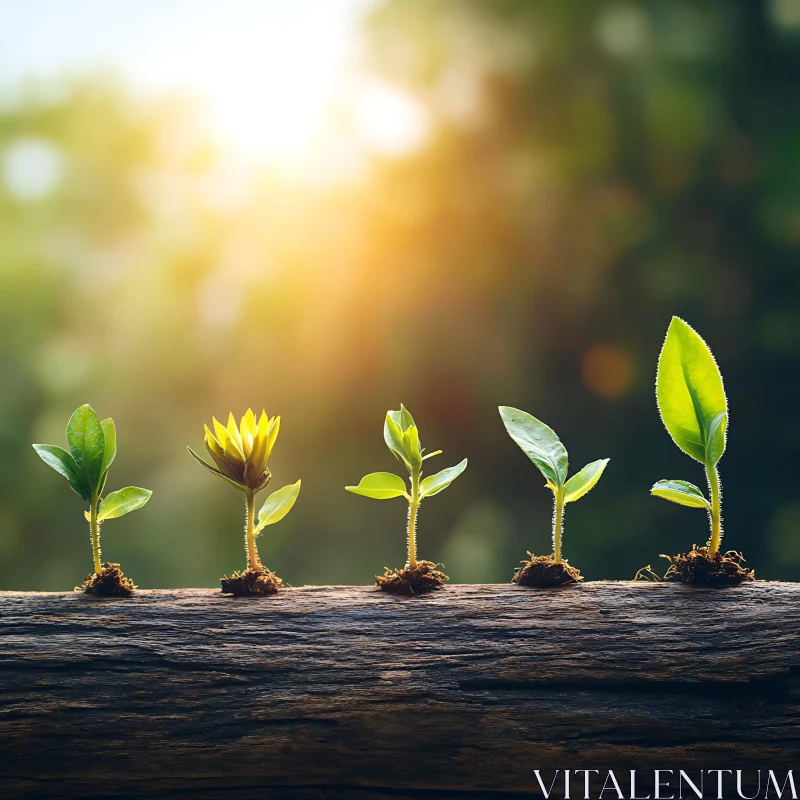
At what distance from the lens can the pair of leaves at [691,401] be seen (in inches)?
27.0

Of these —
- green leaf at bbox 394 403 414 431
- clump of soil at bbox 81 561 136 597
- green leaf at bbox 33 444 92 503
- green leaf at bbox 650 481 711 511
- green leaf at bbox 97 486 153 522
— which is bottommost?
clump of soil at bbox 81 561 136 597

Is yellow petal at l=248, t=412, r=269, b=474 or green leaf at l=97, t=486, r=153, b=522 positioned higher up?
yellow petal at l=248, t=412, r=269, b=474

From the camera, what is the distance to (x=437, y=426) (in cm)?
199

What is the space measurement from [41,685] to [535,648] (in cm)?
44

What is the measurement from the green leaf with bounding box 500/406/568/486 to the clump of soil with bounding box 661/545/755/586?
132mm

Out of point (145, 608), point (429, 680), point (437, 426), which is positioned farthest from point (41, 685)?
point (437, 426)

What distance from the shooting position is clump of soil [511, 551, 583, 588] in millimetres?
698

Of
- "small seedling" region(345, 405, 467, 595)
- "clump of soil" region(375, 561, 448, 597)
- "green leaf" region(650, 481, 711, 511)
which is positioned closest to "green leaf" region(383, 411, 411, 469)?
"small seedling" region(345, 405, 467, 595)

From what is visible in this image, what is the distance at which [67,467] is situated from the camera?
721 millimetres

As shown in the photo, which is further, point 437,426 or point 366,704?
point 437,426

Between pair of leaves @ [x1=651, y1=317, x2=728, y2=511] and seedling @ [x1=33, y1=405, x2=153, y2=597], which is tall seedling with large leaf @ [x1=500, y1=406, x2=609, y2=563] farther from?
seedling @ [x1=33, y1=405, x2=153, y2=597]

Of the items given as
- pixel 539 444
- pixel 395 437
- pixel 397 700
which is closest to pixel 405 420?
pixel 395 437

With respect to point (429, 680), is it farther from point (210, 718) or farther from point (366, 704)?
point (210, 718)

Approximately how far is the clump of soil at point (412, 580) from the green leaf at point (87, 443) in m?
0.32
